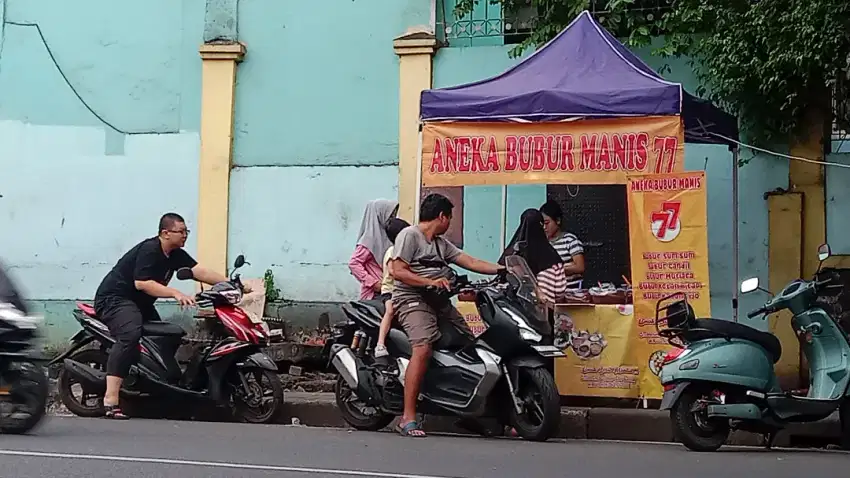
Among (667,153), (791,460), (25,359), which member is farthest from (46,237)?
(791,460)

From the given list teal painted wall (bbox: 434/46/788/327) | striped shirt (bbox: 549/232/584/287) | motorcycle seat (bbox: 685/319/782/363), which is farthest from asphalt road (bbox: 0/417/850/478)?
teal painted wall (bbox: 434/46/788/327)

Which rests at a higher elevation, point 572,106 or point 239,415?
point 572,106

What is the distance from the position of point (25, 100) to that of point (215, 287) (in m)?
4.67

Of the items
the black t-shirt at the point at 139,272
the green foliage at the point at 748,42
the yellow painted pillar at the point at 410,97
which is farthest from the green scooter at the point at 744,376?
the yellow painted pillar at the point at 410,97

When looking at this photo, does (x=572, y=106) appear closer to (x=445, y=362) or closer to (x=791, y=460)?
(x=445, y=362)

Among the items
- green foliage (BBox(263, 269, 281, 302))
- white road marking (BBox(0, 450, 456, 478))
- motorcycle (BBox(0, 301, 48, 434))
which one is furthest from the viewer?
green foliage (BBox(263, 269, 281, 302))

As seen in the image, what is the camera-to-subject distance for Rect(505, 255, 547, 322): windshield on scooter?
327 inches

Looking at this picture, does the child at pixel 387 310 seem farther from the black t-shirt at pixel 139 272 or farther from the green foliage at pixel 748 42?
the green foliage at pixel 748 42

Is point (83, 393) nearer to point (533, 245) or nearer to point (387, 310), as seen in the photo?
point (387, 310)

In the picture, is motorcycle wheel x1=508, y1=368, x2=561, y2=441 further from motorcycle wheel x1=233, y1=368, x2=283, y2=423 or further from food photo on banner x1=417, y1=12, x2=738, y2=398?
motorcycle wheel x1=233, y1=368, x2=283, y2=423

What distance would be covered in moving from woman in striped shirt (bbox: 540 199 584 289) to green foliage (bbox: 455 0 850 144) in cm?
205

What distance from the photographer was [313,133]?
12.1 metres

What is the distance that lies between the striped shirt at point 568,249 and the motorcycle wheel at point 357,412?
1925 millimetres

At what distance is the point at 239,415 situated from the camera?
9.58 m
